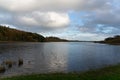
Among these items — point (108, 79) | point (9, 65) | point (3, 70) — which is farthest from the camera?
point (9, 65)

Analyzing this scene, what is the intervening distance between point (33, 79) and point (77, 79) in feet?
18.5

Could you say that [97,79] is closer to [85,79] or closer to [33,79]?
[85,79]

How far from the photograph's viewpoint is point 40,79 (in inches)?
952

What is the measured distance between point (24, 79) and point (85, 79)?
781 centimetres

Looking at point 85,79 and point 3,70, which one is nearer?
point 85,79

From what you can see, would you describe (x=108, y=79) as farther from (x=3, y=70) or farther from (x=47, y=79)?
(x=3, y=70)

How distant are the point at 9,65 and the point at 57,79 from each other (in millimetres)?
27035

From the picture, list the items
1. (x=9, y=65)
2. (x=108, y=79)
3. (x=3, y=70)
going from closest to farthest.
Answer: (x=108, y=79) → (x=3, y=70) → (x=9, y=65)

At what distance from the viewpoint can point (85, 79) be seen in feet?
79.5

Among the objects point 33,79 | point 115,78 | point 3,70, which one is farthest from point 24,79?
point 3,70

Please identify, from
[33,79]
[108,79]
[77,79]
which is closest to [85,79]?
[77,79]

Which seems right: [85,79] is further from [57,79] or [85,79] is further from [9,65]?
[9,65]

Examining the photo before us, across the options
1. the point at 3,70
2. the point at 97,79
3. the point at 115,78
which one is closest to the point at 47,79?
the point at 97,79

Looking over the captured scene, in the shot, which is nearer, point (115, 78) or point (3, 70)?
point (115, 78)
